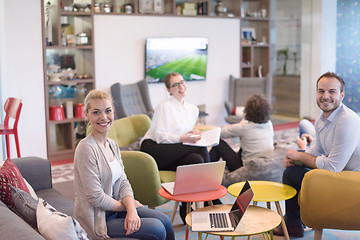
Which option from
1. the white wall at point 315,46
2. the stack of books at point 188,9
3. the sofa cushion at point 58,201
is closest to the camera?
the sofa cushion at point 58,201

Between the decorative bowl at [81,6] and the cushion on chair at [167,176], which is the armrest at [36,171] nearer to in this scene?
the cushion on chair at [167,176]

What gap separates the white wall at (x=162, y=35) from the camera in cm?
747

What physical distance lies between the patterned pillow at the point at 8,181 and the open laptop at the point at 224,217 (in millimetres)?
1025

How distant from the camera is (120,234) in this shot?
110 inches

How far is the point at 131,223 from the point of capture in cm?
278

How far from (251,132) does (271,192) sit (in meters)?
1.34

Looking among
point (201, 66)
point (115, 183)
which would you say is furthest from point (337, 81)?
point (201, 66)

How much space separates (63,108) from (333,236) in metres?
4.41

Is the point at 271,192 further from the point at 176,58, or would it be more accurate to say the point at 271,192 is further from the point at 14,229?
the point at 176,58

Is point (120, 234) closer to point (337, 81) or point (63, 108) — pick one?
point (337, 81)

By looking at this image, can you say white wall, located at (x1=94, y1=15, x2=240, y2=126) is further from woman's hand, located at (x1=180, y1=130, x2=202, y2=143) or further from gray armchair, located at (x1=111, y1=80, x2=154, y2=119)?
woman's hand, located at (x1=180, y1=130, x2=202, y2=143)

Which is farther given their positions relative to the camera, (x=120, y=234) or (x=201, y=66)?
(x=201, y=66)

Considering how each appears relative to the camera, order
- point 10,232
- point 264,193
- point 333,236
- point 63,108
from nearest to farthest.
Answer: point 10,232, point 264,193, point 333,236, point 63,108

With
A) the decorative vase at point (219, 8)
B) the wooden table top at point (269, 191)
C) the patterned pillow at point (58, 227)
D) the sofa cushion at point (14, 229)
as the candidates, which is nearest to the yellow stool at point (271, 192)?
the wooden table top at point (269, 191)
